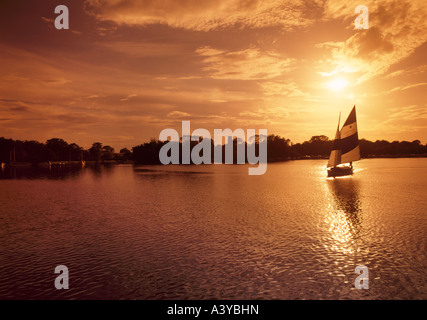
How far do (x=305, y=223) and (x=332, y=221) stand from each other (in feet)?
8.93

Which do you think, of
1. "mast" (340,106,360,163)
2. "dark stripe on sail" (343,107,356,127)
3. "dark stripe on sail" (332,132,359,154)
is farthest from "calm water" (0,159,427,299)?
"dark stripe on sail" (332,132,359,154)

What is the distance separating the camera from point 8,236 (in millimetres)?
22969

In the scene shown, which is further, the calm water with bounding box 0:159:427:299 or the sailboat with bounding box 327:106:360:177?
the sailboat with bounding box 327:106:360:177

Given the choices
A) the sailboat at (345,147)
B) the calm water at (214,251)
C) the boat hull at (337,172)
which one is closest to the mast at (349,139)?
the sailboat at (345,147)

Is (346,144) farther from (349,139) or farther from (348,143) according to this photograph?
(349,139)

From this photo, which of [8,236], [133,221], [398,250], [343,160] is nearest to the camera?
[398,250]

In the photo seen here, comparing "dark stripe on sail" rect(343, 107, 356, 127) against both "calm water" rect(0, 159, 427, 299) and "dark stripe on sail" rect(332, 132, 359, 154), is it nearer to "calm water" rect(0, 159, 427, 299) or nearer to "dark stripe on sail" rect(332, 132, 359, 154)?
"dark stripe on sail" rect(332, 132, 359, 154)

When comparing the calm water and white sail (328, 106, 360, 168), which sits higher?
white sail (328, 106, 360, 168)

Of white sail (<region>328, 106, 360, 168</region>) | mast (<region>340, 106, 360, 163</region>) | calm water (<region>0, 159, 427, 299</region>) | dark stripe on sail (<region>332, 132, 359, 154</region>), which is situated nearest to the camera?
calm water (<region>0, 159, 427, 299</region>)

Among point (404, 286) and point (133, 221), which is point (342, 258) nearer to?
point (404, 286)

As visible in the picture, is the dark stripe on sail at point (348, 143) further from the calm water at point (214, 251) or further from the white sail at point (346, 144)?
the calm water at point (214, 251)

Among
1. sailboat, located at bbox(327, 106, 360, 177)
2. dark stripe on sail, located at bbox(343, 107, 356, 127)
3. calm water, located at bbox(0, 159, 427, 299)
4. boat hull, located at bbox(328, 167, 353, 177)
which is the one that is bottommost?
calm water, located at bbox(0, 159, 427, 299)
